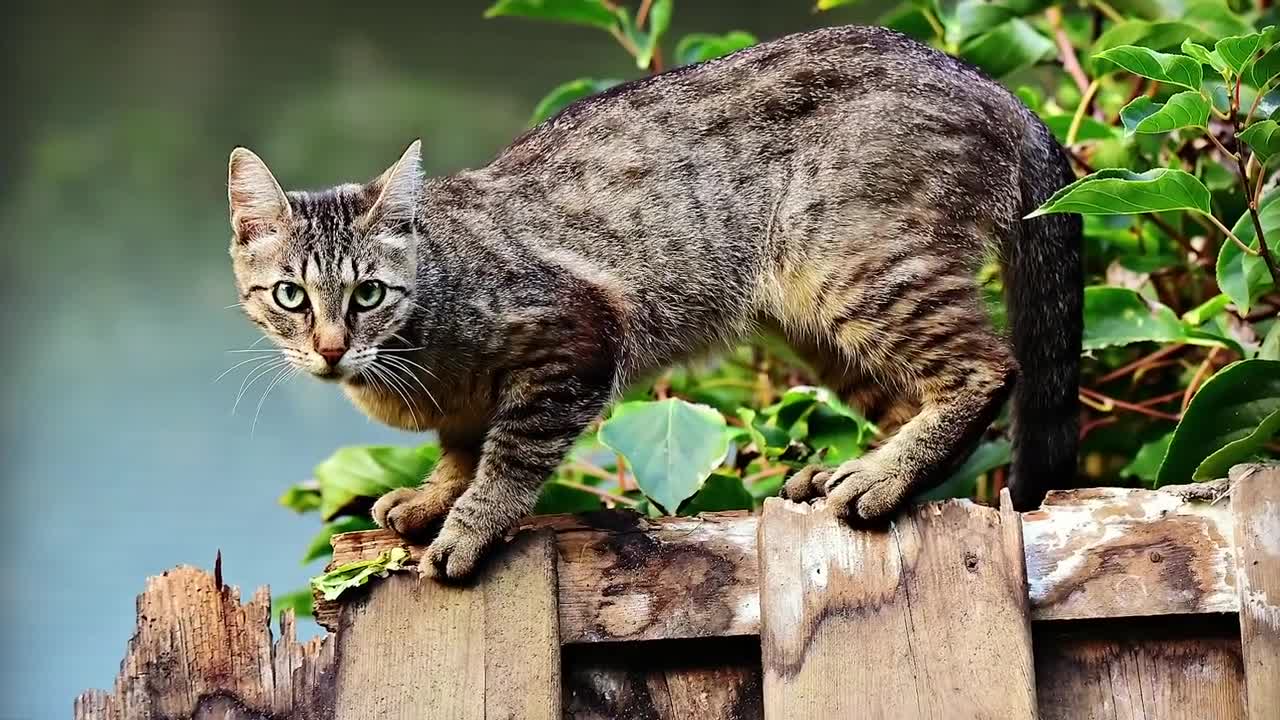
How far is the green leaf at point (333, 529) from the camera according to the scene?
254 centimetres

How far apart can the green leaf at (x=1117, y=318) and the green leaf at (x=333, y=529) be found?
1.45 meters

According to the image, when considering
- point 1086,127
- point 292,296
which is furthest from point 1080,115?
point 292,296

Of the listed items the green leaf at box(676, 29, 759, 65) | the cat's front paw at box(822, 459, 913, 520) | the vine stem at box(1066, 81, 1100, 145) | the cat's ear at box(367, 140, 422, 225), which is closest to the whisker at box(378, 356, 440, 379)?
the cat's ear at box(367, 140, 422, 225)

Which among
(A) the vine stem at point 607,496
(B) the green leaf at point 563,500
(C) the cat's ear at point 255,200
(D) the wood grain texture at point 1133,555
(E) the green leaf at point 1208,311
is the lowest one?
(D) the wood grain texture at point 1133,555

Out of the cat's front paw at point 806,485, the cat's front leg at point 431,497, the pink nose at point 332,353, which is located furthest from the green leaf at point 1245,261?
the pink nose at point 332,353

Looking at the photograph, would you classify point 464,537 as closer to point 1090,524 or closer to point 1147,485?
point 1090,524

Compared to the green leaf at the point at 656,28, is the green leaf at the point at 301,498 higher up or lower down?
lower down

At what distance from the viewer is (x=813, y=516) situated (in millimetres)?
1872

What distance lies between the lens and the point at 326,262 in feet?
6.93

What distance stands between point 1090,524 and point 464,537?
0.91 m

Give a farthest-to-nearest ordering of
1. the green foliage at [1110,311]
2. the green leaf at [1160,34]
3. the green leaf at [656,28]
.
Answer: the green leaf at [656,28], the green leaf at [1160,34], the green foliage at [1110,311]

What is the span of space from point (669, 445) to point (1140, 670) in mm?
777

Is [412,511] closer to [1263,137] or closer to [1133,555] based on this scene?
[1133,555]

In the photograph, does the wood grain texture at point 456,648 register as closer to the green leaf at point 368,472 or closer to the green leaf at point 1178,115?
the green leaf at point 368,472
